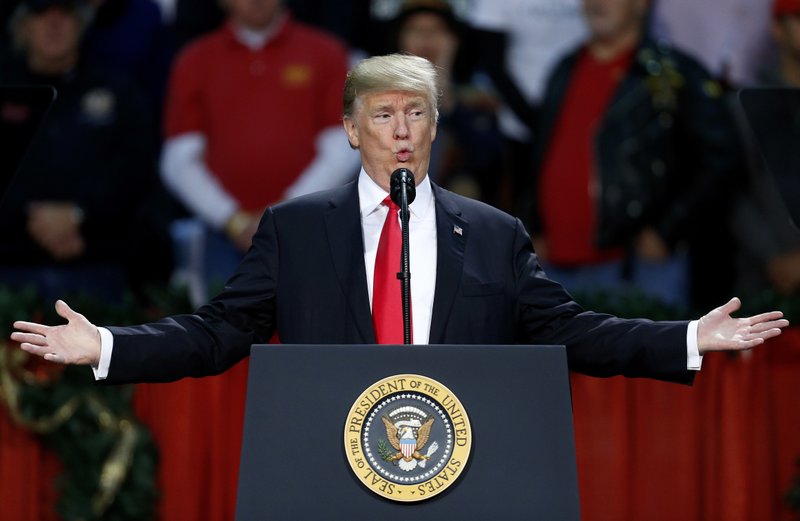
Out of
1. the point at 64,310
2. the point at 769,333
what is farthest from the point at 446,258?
the point at 64,310

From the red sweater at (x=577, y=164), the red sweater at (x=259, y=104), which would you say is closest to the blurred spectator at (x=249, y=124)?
the red sweater at (x=259, y=104)

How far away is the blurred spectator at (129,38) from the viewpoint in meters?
6.47

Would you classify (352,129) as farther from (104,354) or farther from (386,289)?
(104,354)

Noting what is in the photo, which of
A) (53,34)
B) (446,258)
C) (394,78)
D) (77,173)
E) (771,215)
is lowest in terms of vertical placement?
(446,258)

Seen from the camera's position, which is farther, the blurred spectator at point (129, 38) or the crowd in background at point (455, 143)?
the blurred spectator at point (129, 38)

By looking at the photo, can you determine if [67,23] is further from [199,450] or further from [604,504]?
[604,504]

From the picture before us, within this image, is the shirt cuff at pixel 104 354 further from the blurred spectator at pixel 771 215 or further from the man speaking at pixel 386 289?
the blurred spectator at pixel 771 215

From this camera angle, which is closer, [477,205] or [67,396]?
[477,205]

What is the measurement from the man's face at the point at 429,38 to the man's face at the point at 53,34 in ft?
4.74

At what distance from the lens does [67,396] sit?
4949 mm

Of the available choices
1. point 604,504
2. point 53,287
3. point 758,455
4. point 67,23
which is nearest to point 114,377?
point 604,504

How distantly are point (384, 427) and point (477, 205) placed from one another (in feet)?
2.73

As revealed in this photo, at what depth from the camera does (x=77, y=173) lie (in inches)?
245

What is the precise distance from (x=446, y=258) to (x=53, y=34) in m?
3.62
